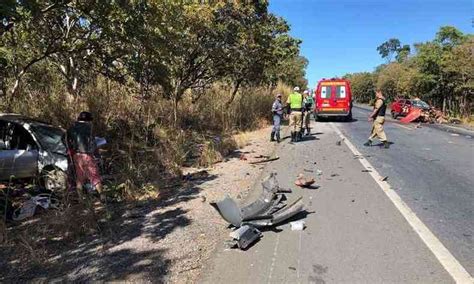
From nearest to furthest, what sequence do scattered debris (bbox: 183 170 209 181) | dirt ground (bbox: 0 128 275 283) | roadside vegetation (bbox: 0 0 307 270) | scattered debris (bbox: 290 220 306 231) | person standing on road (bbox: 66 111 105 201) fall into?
1. dirt ground (bbox: 0 128 275 283)
2. scattered debris (bbox: 290 220 306 231)
3. roadside vegetation (bbox: 0 0 307 270)
4. person standing on road (bbox: 66 111 105 201)
5. scattered debris (bbox: 183 170 209 181)

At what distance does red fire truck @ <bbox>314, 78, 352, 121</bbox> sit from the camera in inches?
1086

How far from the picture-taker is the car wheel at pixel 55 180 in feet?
28.6

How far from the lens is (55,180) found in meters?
8.84

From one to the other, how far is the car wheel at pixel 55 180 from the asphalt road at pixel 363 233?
137 inches

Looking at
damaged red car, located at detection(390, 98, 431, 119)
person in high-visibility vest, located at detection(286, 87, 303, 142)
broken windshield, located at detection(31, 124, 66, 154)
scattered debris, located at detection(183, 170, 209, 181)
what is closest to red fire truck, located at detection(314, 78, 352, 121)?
damaged red car, located at detection(390, 98, 431, 119)

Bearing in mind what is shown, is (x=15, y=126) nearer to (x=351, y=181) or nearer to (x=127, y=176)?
(x=127, y=176)

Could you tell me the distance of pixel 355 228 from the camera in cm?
632

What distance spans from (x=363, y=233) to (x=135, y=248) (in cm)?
279

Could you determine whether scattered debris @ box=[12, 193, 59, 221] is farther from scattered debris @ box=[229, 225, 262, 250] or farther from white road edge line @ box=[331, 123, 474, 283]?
white road edge line @ box=[331, 123, 474, 283]

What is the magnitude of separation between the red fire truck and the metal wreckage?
20.9m

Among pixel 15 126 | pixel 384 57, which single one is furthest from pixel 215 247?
pixel 384 57

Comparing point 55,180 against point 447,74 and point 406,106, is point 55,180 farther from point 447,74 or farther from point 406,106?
point 447,74

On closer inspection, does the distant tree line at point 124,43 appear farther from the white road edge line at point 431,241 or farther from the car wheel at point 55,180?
the white road edge line at point 431,241

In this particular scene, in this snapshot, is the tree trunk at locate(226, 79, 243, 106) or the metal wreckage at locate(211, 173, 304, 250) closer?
the metal wreckage at locate(211, 173, 304, 250)
